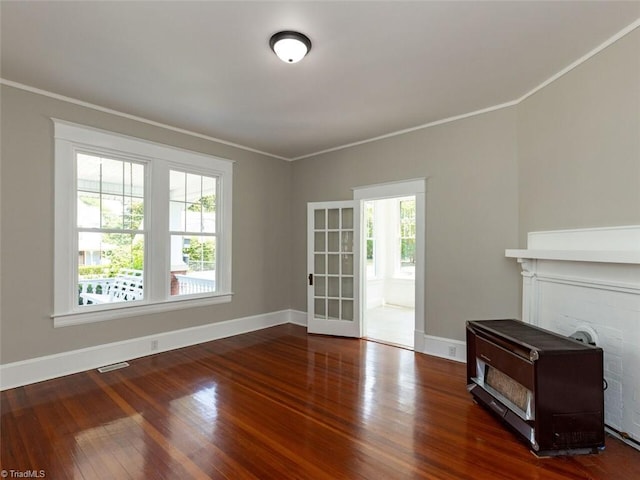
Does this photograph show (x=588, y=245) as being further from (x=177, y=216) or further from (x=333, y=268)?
(x=177, y=216)

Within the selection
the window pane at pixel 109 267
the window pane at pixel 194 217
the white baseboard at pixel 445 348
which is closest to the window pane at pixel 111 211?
the window pane at pixel 109 267

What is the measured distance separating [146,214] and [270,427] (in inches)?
115

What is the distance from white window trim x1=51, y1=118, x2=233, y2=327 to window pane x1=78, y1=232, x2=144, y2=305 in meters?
0.11

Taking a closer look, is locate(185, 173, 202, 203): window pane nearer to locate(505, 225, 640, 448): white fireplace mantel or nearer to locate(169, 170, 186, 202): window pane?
locate(169, 170, 186, 202): window pane

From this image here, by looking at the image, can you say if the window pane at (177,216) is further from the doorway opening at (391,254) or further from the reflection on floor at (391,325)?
the doorway opening at (391,254)

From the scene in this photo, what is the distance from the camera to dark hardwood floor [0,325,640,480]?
1992 mm

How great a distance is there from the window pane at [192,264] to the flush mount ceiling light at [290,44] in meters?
2.85

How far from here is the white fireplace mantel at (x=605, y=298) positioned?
222 centimetres

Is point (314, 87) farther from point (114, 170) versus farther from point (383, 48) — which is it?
point (114, 170)

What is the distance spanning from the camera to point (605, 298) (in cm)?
243

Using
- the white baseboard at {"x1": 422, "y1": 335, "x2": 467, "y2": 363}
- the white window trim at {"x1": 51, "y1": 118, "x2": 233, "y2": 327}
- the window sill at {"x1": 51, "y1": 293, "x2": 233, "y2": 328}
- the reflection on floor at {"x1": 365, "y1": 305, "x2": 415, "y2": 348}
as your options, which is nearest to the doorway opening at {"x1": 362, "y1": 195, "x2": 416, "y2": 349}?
the reflection on floor at {"x1": 365, "y1": 305, "x2": 415, "y2": 348}

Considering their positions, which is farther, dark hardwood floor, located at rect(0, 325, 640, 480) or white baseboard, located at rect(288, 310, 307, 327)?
white baseboard, located at rect(288, 310, 307, 327)

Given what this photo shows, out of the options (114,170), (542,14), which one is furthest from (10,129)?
(542,14)

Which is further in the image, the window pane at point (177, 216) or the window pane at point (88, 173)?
the window pane at point (177, 216)
